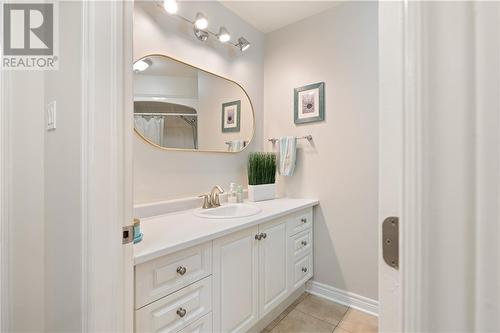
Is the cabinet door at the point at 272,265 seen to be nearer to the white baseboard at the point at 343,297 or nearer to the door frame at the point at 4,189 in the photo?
the white baseboard at the point at 343,297

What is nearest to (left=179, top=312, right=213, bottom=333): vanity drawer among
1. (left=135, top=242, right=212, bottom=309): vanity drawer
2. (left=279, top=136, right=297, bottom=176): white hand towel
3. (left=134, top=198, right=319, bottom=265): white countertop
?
(left=135, top=242, right=212, bottom=309): vanity drawer

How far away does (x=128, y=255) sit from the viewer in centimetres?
82

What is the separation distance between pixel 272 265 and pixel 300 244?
1.36 ft

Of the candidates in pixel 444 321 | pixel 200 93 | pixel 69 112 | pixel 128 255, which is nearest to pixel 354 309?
pixel 128 255

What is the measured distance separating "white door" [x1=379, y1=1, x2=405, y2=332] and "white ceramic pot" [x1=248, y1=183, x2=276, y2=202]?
1.70 meters

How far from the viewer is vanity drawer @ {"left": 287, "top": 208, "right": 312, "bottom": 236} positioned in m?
1.84

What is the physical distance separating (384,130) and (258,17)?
230 centimetres

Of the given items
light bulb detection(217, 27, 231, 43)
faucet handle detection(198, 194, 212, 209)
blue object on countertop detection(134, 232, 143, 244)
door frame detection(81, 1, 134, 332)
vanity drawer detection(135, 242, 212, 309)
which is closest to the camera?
door frame detection(81, 1, 134, 332)

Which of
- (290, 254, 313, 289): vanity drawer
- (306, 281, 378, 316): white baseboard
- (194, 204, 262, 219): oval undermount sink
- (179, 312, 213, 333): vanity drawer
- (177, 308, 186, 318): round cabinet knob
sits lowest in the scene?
(306, 281, 378, 316): white baseboard

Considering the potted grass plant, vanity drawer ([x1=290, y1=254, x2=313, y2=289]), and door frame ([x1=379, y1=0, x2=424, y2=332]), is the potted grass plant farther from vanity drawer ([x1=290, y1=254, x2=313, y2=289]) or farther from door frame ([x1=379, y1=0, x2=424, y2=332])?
door frame ([x1=379, y1=0, x2=424, y2=332])

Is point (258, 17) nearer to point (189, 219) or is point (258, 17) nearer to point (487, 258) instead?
point (189, 219)

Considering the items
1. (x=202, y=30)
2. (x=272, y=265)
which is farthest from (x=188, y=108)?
(x=272, y=265)

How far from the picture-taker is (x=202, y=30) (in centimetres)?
→ 187

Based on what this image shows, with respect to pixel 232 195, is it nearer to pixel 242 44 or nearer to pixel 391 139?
pixel 242 44
